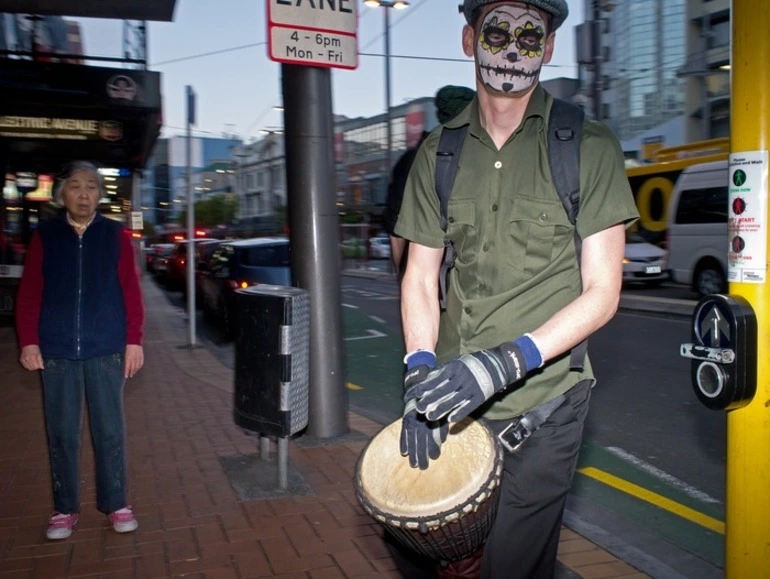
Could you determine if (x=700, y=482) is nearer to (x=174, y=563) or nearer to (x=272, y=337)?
(x=272, y=337)

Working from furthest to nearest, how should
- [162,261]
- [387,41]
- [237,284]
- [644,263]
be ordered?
[387,41], [162,261], [644,263], [237,284]

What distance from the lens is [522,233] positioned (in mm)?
2230

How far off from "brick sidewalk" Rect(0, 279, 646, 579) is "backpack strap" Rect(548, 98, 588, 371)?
5.66 ft

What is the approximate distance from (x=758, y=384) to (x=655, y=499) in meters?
2.62

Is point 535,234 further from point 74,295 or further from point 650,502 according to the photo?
point 650,502

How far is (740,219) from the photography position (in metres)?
2.60

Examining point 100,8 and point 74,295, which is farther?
point 100,8

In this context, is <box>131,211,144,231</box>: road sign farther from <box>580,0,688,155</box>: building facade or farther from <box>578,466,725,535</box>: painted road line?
<box>580,0,688,155</box>: building facade

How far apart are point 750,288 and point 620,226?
0.67m

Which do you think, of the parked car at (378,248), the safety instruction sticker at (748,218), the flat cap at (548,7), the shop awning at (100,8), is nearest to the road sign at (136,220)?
the shop awning at (100,8)

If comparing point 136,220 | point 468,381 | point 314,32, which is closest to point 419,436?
point 468,381

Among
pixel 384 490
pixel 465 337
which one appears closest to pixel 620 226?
pixel 465 337

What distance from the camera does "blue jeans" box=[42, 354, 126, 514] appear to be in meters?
4.07

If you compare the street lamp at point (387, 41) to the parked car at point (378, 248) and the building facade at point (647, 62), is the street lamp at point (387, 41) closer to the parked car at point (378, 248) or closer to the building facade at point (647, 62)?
the parked car at point (378, 248)
